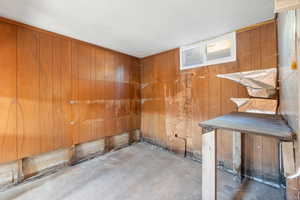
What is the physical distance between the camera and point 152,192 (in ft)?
5.90

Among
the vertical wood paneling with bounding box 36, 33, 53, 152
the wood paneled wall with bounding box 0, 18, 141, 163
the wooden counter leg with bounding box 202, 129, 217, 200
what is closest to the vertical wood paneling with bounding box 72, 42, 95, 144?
the wood paneled wall with bounding box 0, 18, 141, 163

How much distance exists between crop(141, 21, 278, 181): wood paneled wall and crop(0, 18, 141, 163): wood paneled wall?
89cm

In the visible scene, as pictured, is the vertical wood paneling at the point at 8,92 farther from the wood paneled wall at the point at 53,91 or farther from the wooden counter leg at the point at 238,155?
the wooden counter leg at the point at 238,155

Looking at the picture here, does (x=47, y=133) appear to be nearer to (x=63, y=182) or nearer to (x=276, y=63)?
(x=63, y=182)

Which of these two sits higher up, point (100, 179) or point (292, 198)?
point (292, 198)

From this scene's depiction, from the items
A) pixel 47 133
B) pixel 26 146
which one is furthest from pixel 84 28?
pixel 26 146

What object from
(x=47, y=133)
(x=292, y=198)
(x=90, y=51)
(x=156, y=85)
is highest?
(x=90, y=51)

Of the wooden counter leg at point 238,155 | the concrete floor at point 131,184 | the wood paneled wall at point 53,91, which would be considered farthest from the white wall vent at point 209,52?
the concrete floor at point 131,184

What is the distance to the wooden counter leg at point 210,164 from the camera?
51.5 inches

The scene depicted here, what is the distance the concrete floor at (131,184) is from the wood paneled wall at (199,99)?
0.40 metres

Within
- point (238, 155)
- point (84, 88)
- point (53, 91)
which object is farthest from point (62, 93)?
point (238, 155)

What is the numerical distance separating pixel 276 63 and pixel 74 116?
3533 millimetres

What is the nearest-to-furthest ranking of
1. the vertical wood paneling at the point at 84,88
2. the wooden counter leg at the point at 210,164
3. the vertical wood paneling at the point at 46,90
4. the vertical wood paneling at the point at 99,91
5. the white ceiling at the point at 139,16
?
the wooden counter leg at the point at 210,164, the white ceiling at the point at 139,16, the vertical wood paneling at the point at 46,90, the vertical wood paneling at the point at 84,88, the vertical wood paneling at the point at 99,91

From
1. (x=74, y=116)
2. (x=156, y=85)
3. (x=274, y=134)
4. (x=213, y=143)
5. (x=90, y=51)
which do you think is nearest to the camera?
(x=274, y=134)
